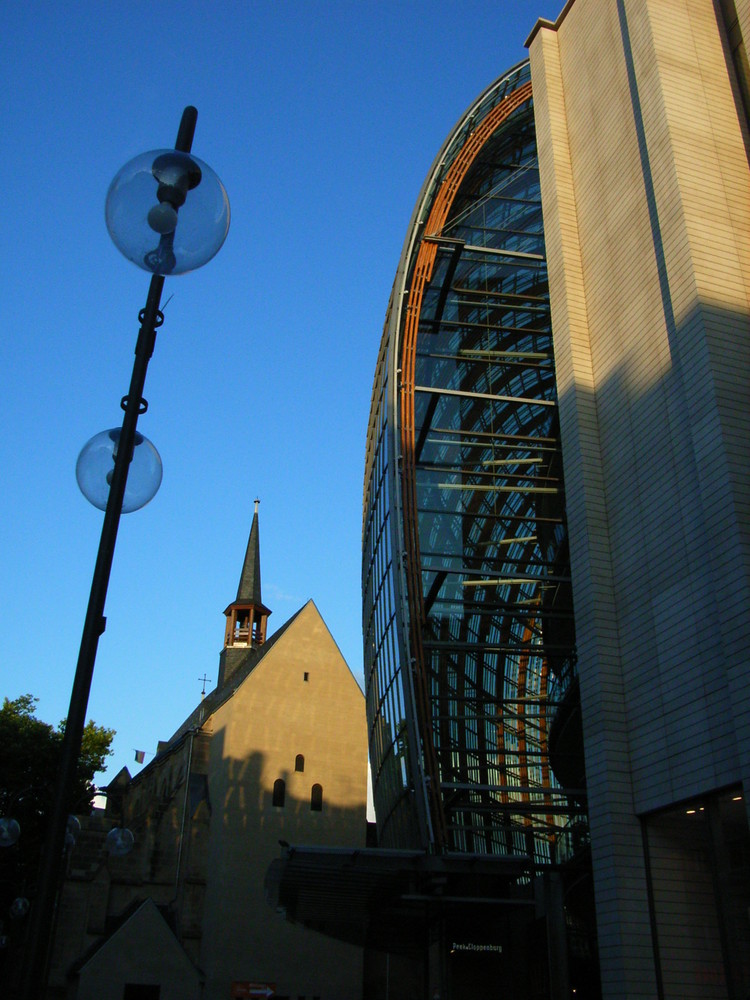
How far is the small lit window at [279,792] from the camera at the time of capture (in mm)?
53625

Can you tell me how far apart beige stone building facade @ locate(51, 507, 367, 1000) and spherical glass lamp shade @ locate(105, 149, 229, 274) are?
44.6 meters

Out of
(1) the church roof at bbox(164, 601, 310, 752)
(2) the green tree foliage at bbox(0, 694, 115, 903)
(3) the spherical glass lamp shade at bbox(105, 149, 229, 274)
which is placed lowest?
(3) the spherical glass lamp shade at bbox(105, 149, 229, 274)

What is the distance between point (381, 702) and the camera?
103 ft

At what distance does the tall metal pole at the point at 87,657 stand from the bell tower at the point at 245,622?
69718 millimetres

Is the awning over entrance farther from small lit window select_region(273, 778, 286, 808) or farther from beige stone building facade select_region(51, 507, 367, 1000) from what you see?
small lit window select_region(273, 778, 286, 808)

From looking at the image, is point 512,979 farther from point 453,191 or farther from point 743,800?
point 453,191

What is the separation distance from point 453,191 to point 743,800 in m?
21.1

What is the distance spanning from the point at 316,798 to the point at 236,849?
5.62 meters

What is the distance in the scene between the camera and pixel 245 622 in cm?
8094

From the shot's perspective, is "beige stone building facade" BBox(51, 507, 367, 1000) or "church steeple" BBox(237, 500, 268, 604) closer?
"beige stone building facade" BBox(51, 507, 367, 1000)

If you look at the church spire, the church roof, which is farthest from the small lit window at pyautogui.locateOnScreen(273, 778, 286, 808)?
the church spire

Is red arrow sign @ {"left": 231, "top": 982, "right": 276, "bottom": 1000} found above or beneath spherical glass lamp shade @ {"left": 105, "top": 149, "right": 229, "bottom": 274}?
beneath

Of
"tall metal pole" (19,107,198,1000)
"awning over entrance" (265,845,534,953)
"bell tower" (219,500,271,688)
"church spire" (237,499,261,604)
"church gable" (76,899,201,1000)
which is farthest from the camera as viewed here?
"church spire" (237,499,261,604)

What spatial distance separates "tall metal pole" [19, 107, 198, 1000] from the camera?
21.2 ft
